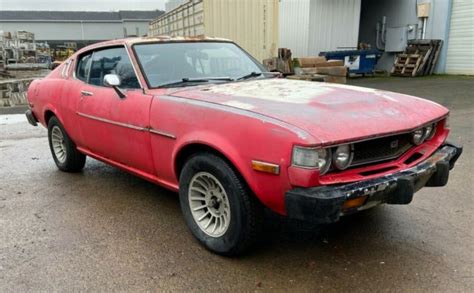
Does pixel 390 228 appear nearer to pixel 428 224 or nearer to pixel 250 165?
pixel 428 224

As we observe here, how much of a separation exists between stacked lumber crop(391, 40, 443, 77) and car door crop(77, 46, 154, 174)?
15.7 m

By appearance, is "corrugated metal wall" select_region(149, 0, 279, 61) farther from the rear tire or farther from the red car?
the red car

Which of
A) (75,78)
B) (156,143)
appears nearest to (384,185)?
(156,143)

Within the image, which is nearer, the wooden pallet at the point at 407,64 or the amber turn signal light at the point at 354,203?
the amber turn signal light at the point at 354,203

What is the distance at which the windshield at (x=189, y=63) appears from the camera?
388cm

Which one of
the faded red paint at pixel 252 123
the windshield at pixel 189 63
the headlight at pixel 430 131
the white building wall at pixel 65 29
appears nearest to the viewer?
the faded red paint at pixel 252 123

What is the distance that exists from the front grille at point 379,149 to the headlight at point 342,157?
78mm

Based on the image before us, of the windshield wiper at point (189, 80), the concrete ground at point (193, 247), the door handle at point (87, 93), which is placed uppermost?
the windshield wiper at point (189, 80)

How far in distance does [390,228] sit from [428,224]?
0.35m

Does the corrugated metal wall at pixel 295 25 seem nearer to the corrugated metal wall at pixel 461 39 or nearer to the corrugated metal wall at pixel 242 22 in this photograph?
the corrugated metal wall at pixel 461 39

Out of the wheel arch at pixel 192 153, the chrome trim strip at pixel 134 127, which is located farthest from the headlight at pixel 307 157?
the chrome trim strip at pixel 134 127

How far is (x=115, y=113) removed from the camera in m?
3.90

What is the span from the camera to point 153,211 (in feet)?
13.3

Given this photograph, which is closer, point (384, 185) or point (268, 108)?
point (384, 185)
